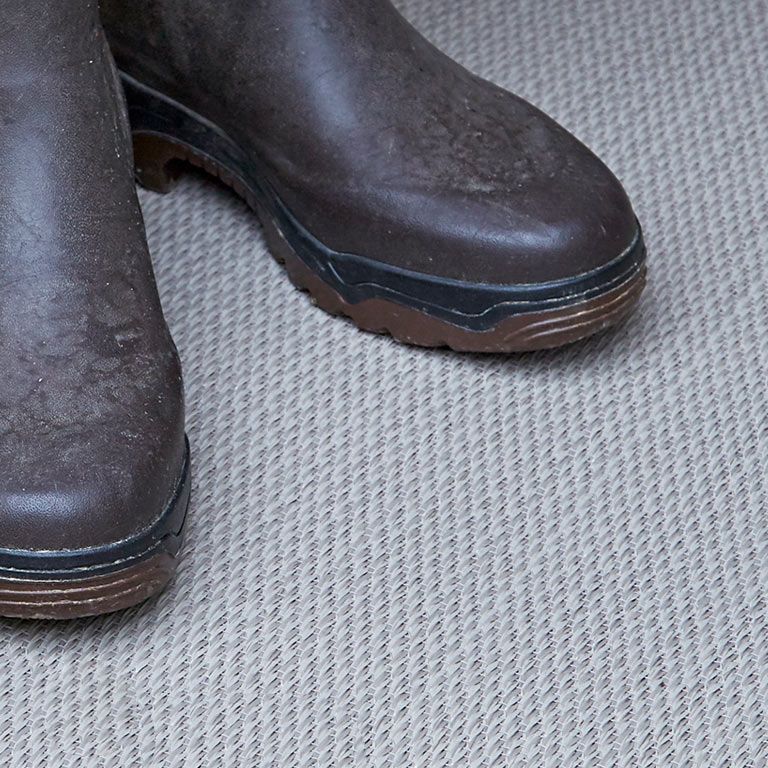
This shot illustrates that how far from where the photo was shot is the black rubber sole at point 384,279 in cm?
88

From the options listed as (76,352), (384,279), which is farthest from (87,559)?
(384,279)

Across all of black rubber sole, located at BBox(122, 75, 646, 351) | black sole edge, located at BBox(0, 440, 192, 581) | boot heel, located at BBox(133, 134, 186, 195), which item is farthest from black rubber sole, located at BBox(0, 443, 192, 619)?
boot heel, located at BBox(133, 134, 186, 195)

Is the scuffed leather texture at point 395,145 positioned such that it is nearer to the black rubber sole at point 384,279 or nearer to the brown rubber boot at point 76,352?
the black rubber sole at point 384,279

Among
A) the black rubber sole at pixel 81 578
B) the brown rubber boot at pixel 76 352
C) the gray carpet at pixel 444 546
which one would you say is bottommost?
the gray carpet at pixel 444 546

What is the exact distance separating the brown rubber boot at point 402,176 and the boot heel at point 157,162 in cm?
7

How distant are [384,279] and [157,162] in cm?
23

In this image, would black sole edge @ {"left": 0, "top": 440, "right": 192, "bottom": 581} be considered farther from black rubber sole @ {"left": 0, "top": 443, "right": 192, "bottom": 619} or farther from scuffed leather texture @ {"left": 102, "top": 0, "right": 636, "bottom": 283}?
scuffed leather texture @ {"left": 102, "top": 0, "right": 636, "bottom": 283}

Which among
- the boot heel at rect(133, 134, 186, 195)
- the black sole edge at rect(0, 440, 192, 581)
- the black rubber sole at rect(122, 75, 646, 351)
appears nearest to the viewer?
the black sole edge at rect(0, 440, 192, 581)

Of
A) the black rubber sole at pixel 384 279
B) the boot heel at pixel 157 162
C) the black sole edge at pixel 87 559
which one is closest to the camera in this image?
the black sole edge at pixel 87 559

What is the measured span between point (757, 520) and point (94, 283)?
0.41 m

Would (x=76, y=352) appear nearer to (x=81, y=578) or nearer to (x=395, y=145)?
(x=81, y=578)

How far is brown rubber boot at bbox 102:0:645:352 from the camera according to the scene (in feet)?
2.88

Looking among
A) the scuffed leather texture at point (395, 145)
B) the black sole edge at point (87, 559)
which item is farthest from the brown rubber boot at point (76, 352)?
the scuffed leather texture at point (395, 145)

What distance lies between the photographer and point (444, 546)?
2.65 ft
